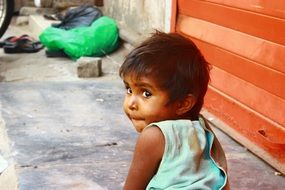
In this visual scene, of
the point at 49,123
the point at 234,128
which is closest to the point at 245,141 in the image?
the point at 234,128

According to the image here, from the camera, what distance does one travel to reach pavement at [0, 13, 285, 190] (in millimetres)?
2883

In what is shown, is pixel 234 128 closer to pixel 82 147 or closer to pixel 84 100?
pixel 82 147

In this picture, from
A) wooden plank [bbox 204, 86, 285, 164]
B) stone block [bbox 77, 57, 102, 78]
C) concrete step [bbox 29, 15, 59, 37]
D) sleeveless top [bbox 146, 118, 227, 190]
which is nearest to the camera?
sleeveless top [bbox 146, 118, 227, 190]

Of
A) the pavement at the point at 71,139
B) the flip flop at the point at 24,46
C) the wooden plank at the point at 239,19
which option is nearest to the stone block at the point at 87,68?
the pavement at the point at 71,139

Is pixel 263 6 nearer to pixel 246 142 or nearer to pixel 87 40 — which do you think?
pixel 246 142

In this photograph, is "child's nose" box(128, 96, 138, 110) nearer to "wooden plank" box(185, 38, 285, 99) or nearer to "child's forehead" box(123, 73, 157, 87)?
"child's forehead" box(123, 73, 157, 87)

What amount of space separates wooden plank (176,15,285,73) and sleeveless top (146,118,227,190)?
4.67 ft

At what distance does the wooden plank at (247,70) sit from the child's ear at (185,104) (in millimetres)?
1354

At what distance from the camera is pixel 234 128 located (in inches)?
142

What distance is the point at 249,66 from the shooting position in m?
3.34

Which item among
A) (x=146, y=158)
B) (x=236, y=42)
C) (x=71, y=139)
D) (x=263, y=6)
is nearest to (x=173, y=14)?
(x=236, y=42)

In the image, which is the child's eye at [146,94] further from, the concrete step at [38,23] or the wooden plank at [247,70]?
the concrete step at [38,23]

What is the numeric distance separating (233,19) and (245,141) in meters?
0.77

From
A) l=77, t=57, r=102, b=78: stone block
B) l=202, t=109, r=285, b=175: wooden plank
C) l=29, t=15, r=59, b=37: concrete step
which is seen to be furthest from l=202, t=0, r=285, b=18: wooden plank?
l=29, t=15, r=59, b=37: concrete step
